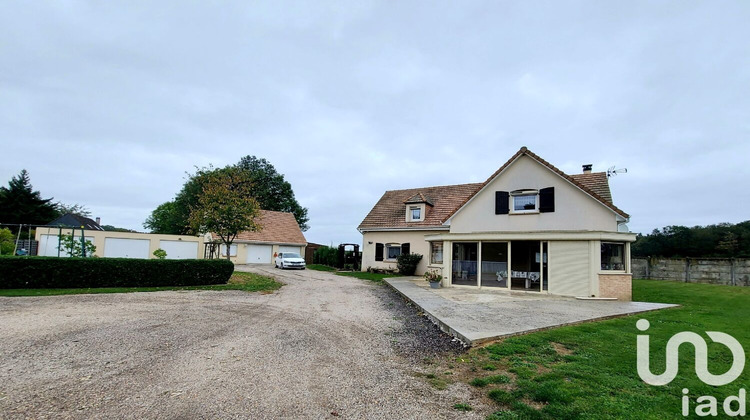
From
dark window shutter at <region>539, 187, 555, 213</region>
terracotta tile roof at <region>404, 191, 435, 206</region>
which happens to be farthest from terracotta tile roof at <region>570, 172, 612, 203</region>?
terracotta tile roof at <region>404, 191, 435, 206</region>

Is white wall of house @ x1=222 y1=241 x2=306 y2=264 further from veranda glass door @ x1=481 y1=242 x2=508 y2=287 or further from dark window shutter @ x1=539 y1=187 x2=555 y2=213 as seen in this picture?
dark window shutter @ x1=539 y1=187 x2=555 y2=213

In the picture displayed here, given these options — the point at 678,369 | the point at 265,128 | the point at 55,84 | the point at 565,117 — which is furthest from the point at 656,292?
the point at 55,84

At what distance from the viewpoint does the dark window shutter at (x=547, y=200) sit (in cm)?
1574

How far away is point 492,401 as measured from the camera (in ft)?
13.8

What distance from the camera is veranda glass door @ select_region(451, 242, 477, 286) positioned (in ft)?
55.0

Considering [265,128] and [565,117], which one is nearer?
[565,117]

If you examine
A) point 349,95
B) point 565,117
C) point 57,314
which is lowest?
point 57,314

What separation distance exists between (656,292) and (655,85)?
933 cm

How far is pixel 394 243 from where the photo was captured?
25172 mm

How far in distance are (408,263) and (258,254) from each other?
19.7 meters

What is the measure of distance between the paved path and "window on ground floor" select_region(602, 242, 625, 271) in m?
1.71

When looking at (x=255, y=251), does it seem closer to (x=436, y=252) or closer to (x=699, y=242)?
(x=436, y=252)

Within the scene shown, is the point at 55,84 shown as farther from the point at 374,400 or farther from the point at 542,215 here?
the point at 542,215

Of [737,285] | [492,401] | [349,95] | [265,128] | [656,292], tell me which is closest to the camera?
[492,401]
